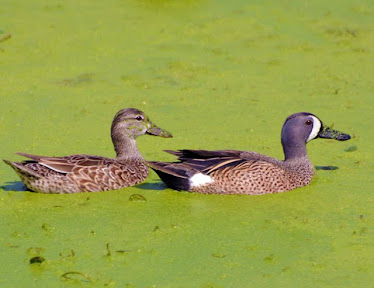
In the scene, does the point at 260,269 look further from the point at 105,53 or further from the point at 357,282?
the point at 105,53

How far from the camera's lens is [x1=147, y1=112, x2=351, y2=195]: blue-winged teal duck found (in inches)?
276

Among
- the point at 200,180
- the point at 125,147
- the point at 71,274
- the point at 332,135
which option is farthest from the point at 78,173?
the point at 332,135

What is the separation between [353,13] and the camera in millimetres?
11961

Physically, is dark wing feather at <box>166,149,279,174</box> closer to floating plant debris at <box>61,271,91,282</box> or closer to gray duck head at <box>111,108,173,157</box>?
gray duck head at <box>111,108,173,157</box>

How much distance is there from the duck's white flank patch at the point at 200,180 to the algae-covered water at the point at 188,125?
10cm

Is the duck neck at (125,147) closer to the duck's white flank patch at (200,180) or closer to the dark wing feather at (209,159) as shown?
the dark wing feather at (209,159)

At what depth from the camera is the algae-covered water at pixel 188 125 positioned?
572 cm

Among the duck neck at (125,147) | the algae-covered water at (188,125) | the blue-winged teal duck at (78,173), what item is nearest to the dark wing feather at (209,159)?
the algae-covered water at (188,125)

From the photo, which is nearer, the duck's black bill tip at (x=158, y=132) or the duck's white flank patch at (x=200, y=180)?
the duck's white flank patch at (x=200, y=180)

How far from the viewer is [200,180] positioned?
7000 mm

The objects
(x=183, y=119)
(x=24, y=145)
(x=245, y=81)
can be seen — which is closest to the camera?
(x=24, y=145)

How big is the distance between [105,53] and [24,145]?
290 cm

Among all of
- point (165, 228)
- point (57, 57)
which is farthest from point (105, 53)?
point (165, 228)

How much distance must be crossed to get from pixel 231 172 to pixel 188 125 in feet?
5.83
